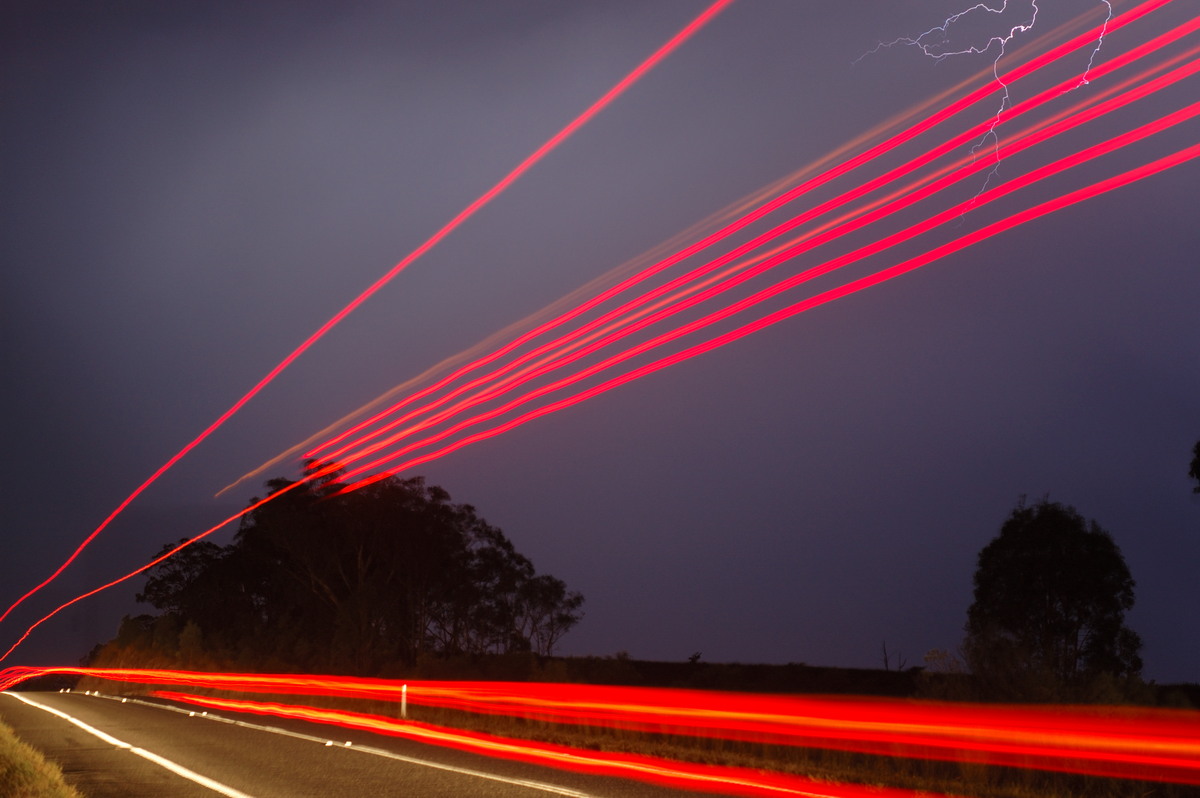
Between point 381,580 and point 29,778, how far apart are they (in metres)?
45.4

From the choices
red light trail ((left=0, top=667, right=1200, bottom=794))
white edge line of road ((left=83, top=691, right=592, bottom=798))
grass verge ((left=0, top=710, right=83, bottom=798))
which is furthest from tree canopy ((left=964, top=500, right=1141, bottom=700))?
grass verge ((left=0, top=710, right=83, bottom=798))

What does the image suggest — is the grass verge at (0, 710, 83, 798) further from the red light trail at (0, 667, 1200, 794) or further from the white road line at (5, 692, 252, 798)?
the red light trail at (0, 667, 1200, 794)

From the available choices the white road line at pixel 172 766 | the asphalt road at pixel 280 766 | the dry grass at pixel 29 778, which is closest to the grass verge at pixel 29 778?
the dry grass at pixel 29 778

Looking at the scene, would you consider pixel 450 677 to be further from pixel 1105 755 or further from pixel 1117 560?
pixel 1105 755

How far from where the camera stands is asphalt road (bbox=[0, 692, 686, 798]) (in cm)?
1026

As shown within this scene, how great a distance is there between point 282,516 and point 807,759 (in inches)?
Answer: 1838

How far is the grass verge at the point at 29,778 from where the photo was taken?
9383mm

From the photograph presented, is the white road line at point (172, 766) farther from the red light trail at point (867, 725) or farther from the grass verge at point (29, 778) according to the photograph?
the red light trail at point (867, 725)

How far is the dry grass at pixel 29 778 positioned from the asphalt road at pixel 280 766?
1.09 feet

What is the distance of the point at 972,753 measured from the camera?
38.7ft

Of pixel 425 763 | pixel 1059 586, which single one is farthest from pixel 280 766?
pixel 1059 586

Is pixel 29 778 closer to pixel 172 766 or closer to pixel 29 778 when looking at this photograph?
pixel 29 778

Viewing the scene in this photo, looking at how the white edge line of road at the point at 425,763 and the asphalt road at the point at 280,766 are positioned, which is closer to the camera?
the white edge line of road at the point at 425,763

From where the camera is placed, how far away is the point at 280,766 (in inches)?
488
